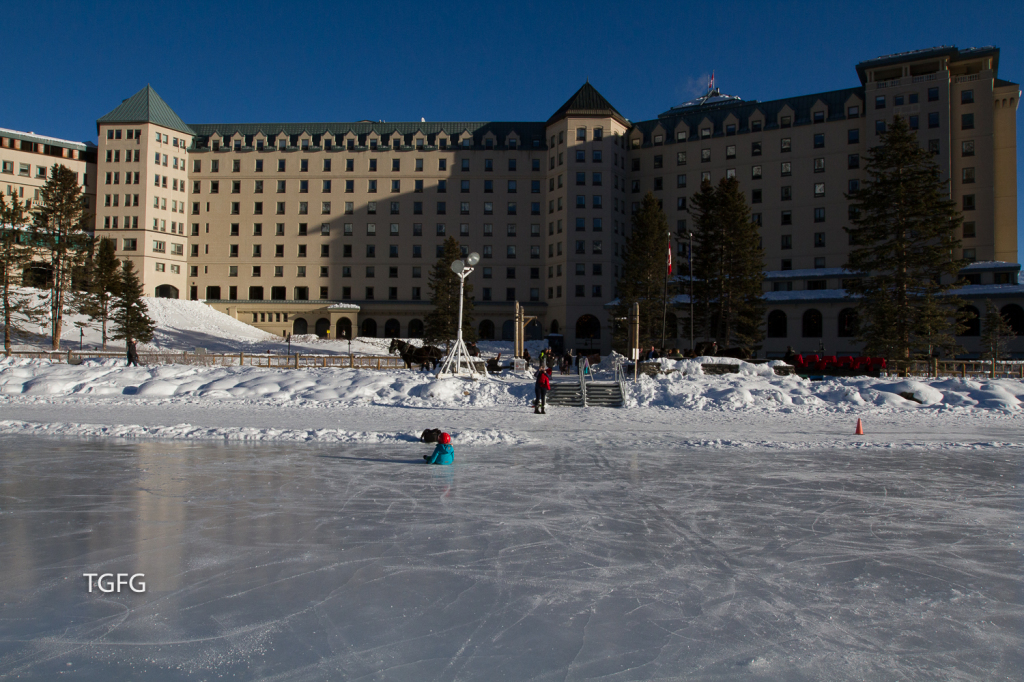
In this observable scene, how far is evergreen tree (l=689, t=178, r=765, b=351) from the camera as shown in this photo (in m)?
44.8

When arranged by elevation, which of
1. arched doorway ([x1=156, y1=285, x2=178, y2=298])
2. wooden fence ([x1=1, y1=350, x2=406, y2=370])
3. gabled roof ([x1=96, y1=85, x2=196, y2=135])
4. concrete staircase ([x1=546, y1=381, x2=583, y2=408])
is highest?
gabled roof ([x1=96, y1=85, x2=196, y2=135])

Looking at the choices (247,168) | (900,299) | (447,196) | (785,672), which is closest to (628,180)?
(447,196)

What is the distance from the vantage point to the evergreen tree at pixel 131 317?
167 feet

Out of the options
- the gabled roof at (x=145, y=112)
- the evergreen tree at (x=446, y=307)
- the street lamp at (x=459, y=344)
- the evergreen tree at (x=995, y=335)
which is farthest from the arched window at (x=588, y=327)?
the gabled roof at (x=145, y=112)

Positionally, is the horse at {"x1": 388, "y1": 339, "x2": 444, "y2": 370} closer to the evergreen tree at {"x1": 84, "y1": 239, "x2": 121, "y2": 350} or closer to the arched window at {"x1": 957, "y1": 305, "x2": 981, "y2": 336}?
the evergreen tree at {"x1": 84, "y1": 239, "x2": 121, "y2": 350}

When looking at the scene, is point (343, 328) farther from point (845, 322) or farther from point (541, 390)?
point (541, 390)

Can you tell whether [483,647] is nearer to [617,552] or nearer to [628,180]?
[617,552]

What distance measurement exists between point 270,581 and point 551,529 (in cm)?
317

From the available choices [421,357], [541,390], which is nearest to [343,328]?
[421,357]

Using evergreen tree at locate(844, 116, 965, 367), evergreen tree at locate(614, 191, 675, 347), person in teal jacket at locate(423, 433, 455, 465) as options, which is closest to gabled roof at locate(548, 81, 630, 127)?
evergreen tree at locate(614, 191, 675, 347)

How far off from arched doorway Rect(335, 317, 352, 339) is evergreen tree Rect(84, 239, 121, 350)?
22636 millimetres

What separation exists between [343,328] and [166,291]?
2278cm

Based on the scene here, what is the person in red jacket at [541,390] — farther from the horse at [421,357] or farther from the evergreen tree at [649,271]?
the evergreen tree at [649,271]

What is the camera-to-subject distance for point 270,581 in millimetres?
5293
